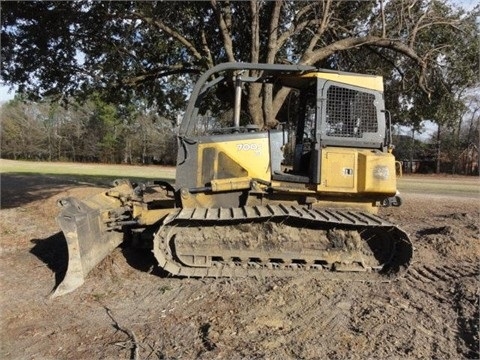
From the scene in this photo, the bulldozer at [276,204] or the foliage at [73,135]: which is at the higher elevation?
the foliage at [73,135]

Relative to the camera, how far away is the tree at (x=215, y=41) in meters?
11.4

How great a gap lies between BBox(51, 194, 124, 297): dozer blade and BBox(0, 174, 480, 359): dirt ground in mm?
156

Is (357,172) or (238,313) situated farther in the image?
(357,172)

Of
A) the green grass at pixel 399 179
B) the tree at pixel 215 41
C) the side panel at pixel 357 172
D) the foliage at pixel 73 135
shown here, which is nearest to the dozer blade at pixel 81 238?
the side panel at pixel 357 172

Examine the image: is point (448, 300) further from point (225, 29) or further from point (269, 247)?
point (225, 29)

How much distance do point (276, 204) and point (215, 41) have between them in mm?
7953

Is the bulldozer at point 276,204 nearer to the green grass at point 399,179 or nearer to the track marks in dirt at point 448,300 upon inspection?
the track marks in dirt at point 448,300

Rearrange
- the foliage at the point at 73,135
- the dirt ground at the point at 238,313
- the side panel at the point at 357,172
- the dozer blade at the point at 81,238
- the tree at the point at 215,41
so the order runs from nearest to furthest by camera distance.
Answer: the dirt ground at the point at 238,313, the dozer blade at the point at 81,238, the side panel at the point at 357,172, the tree at the point at 215,41, the foliage at the point at 73,135

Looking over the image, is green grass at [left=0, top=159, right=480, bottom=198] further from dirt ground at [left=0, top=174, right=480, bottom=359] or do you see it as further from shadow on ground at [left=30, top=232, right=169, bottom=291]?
dirt ground at [left=0, top=174, right=480, bottom=359]

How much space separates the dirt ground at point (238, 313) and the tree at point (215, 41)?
517 cm

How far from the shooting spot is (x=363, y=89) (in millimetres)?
6773

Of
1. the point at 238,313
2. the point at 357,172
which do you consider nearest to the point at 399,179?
the point at 357,172

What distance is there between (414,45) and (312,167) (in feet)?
→ 25.0

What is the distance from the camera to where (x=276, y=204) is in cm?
695
